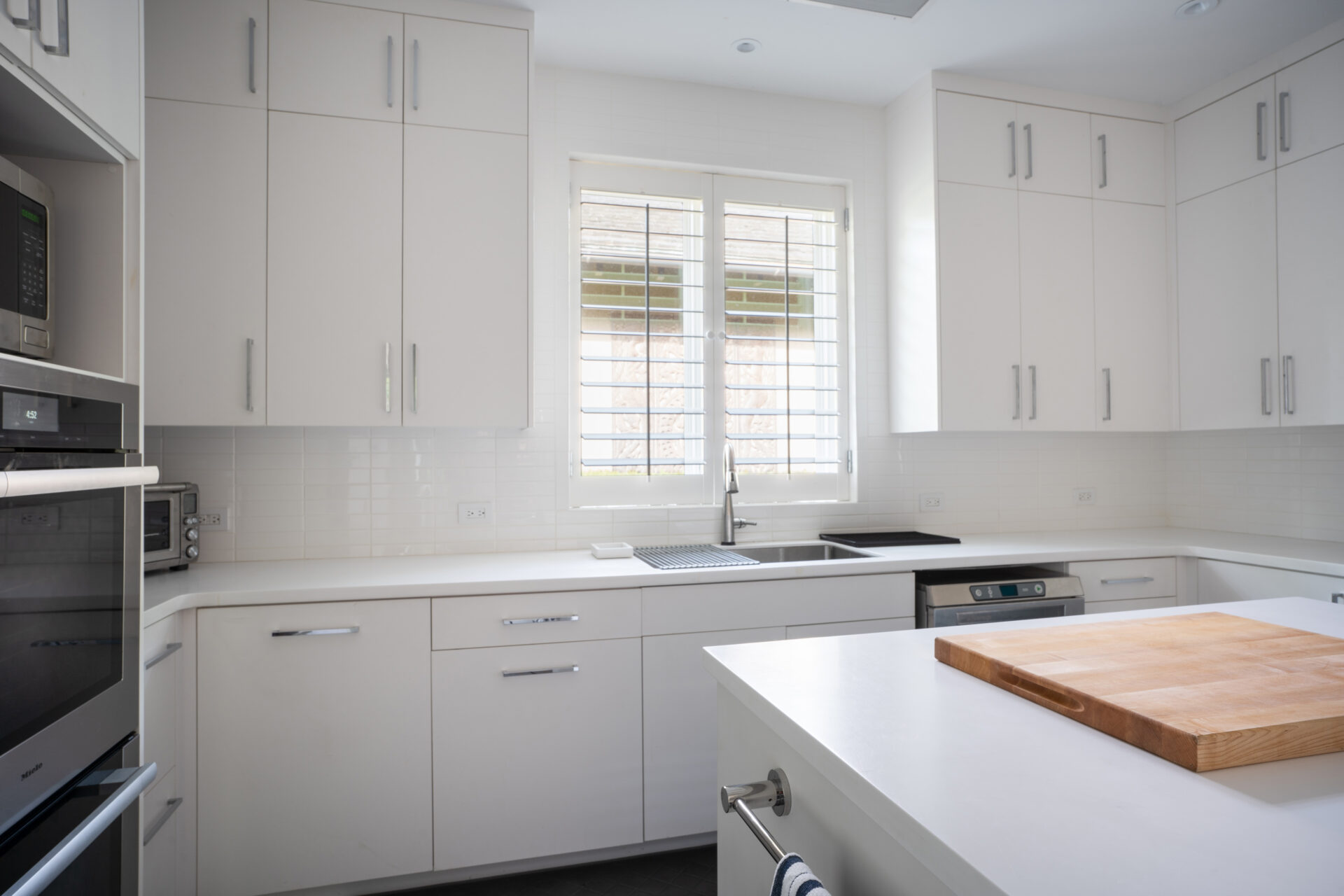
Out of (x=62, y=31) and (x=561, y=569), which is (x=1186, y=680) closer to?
(x=561, y=569)

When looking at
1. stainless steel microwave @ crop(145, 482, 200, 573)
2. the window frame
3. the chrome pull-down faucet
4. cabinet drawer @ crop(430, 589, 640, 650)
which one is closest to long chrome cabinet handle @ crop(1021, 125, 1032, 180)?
the window frame

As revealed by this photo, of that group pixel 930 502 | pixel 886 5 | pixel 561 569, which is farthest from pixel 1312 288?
pixel 561 569

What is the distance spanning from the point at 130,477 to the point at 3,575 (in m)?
0.32

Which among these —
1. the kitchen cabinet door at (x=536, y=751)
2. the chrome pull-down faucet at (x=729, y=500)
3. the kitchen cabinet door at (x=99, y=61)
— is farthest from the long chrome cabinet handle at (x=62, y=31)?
the chrome pull-down faucet at (x=729, y=500)

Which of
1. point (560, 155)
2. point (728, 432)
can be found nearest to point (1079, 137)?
point (728, 432)

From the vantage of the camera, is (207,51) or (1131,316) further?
(1131,316)

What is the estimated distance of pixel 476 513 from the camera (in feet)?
8.54

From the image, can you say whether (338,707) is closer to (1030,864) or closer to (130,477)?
(130,477)

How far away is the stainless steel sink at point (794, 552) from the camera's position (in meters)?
2.77

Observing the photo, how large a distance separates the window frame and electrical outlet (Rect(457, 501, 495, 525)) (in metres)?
0.30

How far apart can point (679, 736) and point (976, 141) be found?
2424 mm

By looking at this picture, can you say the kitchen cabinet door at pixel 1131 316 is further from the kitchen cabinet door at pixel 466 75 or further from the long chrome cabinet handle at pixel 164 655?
the long chrome cabinet handle at pixel 164 655

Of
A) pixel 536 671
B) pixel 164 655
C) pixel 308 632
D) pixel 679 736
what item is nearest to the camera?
pixel 164 655

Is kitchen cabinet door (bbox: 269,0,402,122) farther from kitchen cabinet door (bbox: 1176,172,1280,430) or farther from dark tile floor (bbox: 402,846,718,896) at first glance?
kitchen cabinet door (bbox: 1176,172,1280,430)
